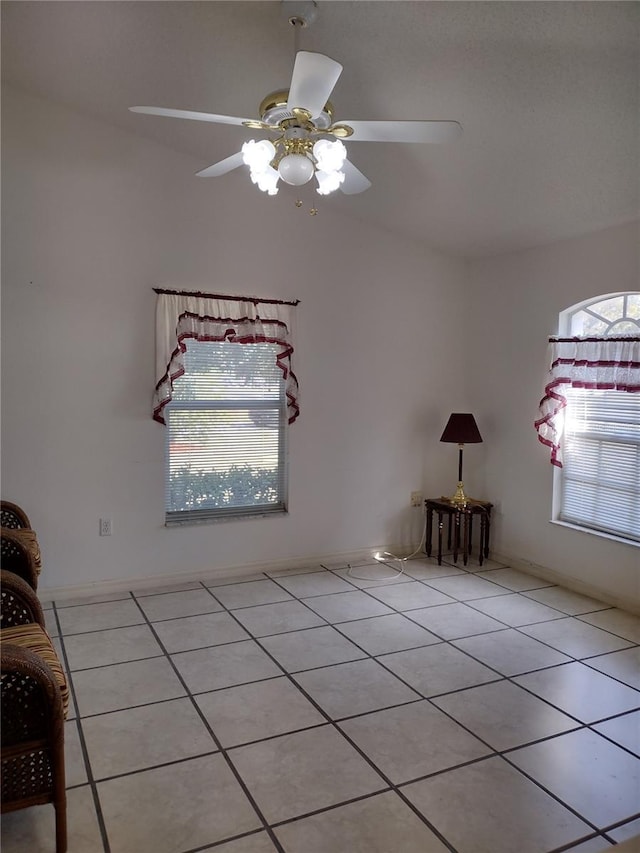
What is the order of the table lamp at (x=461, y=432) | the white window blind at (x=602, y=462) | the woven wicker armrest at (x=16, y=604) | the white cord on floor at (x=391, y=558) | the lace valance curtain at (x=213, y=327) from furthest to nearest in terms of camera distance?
the table lamp at (x=461, y=432)
the white cord on floor at (x=391, y=558)
the lace valance curtain at (x=213, y=327)
the white window blind at (x=602, y=462)
the woven wicker armrest at (x=16, y=604)

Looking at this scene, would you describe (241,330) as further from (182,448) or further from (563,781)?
(563,781)

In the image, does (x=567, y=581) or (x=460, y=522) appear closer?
(x=567, y=581)

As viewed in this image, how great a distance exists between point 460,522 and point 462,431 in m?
0.84

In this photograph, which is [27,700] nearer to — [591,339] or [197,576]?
[197,576]

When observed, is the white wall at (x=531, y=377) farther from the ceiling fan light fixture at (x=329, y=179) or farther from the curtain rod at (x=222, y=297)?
the ceiling fan light fixture at (x=329, y=179)

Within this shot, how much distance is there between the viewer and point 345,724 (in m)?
2.65

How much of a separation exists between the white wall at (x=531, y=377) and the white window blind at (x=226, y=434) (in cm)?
168

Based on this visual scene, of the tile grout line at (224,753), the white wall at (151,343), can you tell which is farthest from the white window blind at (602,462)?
the tile grout line at (224,753)

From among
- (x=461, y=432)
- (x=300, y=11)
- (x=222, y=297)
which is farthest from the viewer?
(x=461, y=432)

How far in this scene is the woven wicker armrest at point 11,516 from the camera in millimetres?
3340

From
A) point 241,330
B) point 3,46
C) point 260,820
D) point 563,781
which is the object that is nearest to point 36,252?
point 3,46

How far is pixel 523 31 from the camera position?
2430mm

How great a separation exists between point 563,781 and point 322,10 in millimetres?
3110

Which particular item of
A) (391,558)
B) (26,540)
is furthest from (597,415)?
(26,540)
